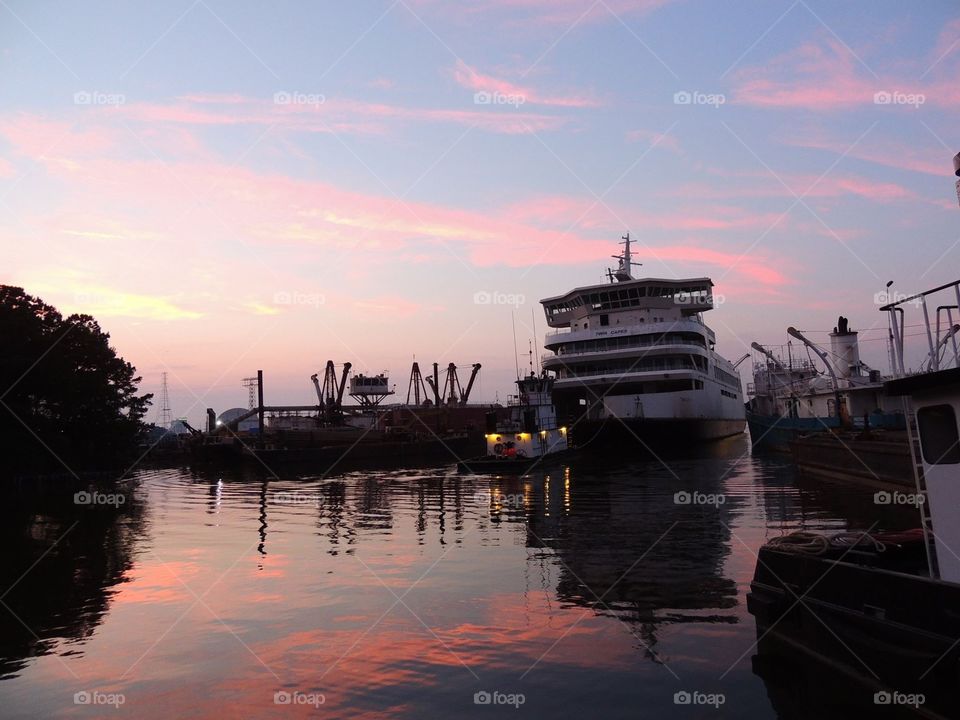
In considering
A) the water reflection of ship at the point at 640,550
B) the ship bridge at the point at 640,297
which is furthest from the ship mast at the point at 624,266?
the water reflection of ship at the point at 640,550

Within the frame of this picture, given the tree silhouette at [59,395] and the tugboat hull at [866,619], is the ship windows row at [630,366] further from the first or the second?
the tugboat hull at [866,619]

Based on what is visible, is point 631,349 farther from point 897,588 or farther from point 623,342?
point 897,588

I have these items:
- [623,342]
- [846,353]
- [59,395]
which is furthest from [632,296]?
[59,395]

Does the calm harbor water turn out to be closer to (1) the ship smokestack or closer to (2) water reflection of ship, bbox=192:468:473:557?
(2) water reflection of ship, bbox=192:468:473:557

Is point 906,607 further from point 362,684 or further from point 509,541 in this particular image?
point 509,541

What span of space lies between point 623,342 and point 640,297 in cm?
661

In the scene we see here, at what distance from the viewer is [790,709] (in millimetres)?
8836

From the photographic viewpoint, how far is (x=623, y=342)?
64.4m

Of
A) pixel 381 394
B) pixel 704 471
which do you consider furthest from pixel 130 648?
pixel 381 394

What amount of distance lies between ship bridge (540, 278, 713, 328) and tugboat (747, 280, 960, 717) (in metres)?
57.6

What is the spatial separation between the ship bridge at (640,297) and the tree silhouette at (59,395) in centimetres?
4127

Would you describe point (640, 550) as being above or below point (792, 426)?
below

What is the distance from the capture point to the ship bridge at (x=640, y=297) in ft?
224

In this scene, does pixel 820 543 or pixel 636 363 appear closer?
pixel 820 543
